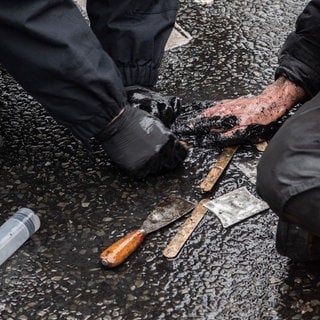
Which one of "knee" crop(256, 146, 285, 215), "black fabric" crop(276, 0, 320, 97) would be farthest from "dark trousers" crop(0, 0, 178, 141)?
"black fabric" crop(276, 0, 320, 97)

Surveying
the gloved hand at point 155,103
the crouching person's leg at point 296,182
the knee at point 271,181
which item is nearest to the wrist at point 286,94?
the gloved hand at point 155,103

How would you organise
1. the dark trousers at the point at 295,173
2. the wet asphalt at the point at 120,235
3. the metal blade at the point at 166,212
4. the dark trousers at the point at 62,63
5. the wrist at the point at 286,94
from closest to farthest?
the dark trousers at the point at 295,173 < the wet asphalt at the point at 120,235 < the dark trousers at the point at 62,63 < the metal blade at the point at 166,212 < the wrist at the point at 286,94

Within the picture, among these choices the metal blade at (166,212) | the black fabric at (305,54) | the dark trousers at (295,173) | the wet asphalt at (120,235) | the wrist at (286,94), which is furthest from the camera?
the wrist at (286,94)

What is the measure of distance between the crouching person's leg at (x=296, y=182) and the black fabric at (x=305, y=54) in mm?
612

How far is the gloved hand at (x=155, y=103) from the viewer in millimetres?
2697

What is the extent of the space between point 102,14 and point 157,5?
232mm

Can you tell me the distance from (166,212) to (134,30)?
2.58ft

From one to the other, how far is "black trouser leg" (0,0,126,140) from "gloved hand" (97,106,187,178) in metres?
0.05

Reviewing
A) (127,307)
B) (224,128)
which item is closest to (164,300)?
(127,307)

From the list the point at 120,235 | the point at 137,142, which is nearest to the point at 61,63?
the point at 137,142

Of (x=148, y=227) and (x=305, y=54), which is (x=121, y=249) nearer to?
(x=148, y=227)

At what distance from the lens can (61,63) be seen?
228 centimetres

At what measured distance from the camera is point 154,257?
2.29m

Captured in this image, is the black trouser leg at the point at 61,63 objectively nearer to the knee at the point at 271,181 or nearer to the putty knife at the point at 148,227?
the putty knife at the point at 148,227
